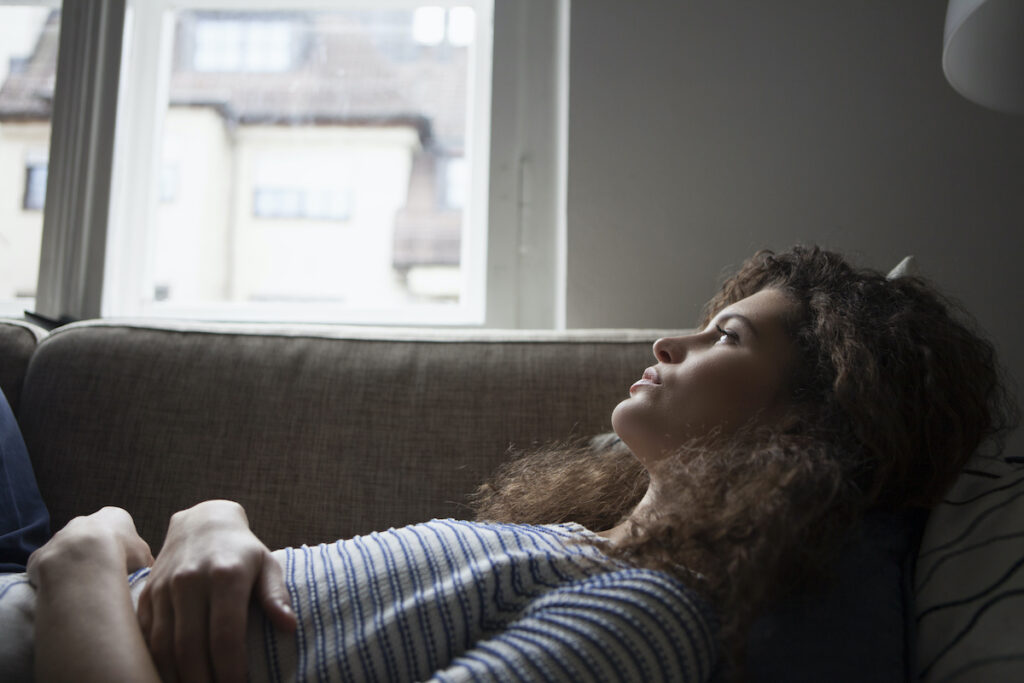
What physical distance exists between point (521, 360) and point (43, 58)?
1424 millimetres

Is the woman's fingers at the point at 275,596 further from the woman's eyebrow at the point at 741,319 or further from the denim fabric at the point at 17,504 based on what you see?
the woman's eyebrow at the point at 741,319

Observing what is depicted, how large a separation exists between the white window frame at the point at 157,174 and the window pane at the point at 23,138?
16 centimetres

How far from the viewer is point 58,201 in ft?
5.92

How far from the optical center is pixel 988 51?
1153 millimetres

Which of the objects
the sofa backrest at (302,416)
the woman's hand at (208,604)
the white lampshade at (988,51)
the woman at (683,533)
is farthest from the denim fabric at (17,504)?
the white lampshade at (988,51)

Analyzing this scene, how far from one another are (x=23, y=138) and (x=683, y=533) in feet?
5.91

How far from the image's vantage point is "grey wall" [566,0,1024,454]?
1.57 m

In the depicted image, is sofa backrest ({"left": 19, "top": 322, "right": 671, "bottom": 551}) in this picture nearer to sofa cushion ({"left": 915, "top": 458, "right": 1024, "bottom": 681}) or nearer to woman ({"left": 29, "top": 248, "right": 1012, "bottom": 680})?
woman ({"left": 29, "top": 248, "right": 1012, "bottom": 680})

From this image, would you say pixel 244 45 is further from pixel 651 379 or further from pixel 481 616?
pixel 481 616

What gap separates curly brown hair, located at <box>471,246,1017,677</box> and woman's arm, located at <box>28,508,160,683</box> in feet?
1.43

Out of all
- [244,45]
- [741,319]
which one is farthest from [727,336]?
[244,45]

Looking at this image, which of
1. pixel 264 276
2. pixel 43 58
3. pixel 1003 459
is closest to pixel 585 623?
pixel 1003 459

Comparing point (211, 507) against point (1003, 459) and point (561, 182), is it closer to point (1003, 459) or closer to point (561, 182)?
point (1003, 459)

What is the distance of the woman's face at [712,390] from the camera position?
99 centimetres
